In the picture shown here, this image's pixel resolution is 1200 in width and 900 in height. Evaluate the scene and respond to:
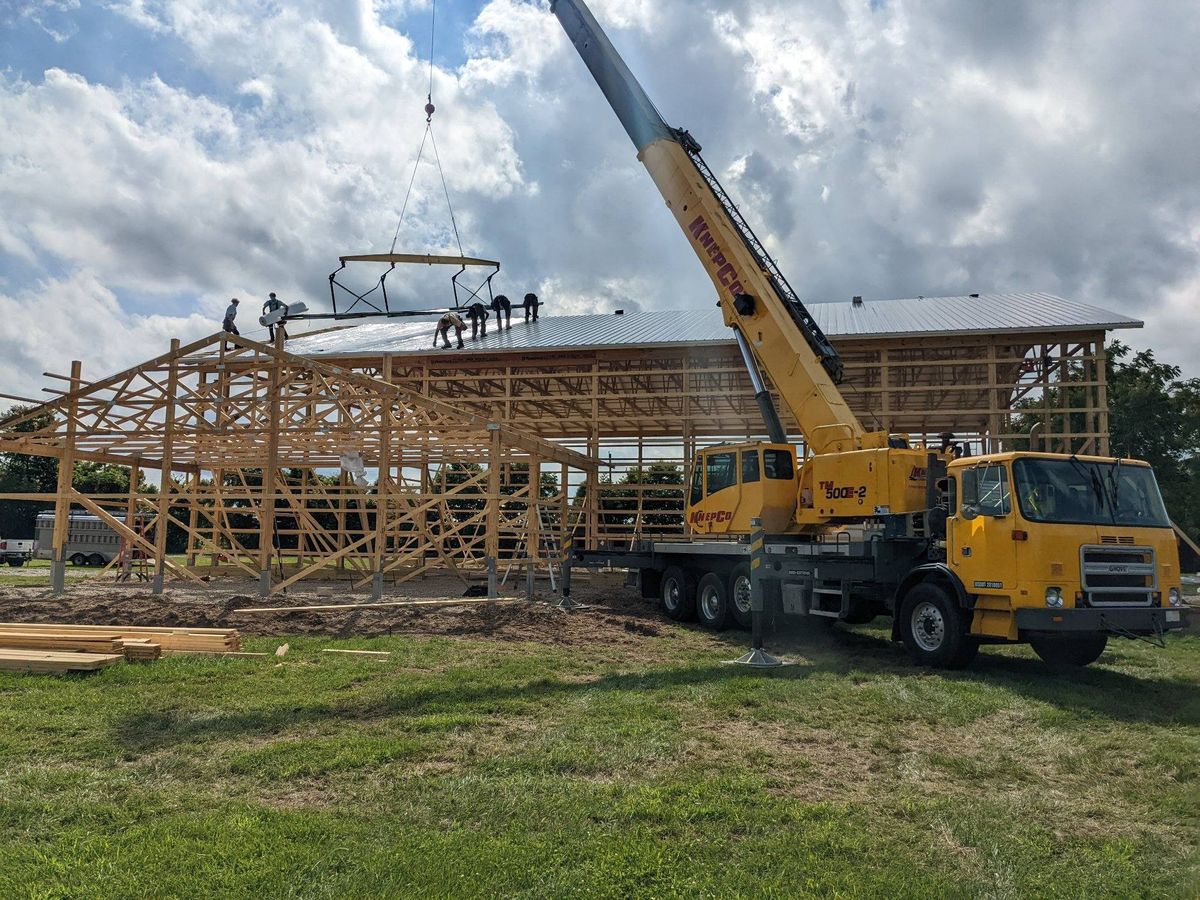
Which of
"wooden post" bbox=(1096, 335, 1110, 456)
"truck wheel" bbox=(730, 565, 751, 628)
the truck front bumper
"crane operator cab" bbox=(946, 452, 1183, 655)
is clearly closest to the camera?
the truck front bumper

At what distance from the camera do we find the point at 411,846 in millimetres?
4383

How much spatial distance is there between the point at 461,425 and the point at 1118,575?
34.6ft

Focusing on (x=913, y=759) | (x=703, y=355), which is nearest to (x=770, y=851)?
(x=913, y=759)

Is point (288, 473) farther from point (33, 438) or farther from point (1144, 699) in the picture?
point (1144, 699)

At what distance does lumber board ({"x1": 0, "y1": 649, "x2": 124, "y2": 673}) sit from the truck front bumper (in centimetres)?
944

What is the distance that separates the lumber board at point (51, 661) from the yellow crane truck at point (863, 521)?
7218 millimetres

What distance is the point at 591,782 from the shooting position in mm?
5465

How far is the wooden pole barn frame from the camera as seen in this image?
16.1 metres

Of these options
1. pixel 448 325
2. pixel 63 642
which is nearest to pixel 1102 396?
pixel 448 325

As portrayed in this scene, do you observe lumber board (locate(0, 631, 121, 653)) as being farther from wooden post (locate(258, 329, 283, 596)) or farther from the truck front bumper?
the truck front bumper

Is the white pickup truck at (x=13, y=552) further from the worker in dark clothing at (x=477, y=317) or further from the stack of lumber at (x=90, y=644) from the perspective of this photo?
the stack of lumber at (x=90, y=644)

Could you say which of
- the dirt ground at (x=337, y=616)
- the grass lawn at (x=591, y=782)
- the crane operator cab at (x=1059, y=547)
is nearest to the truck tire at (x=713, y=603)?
the dirt ground at (x=337, y=616)

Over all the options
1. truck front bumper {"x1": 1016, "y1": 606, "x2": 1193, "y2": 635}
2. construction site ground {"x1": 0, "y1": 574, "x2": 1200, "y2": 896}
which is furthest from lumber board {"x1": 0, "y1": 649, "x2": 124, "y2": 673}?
truck front bumper {"x1": 1016, "y1": 606, "x2": 1193, "y2": 635}

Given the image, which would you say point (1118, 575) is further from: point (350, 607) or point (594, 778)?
point (350, 607)
